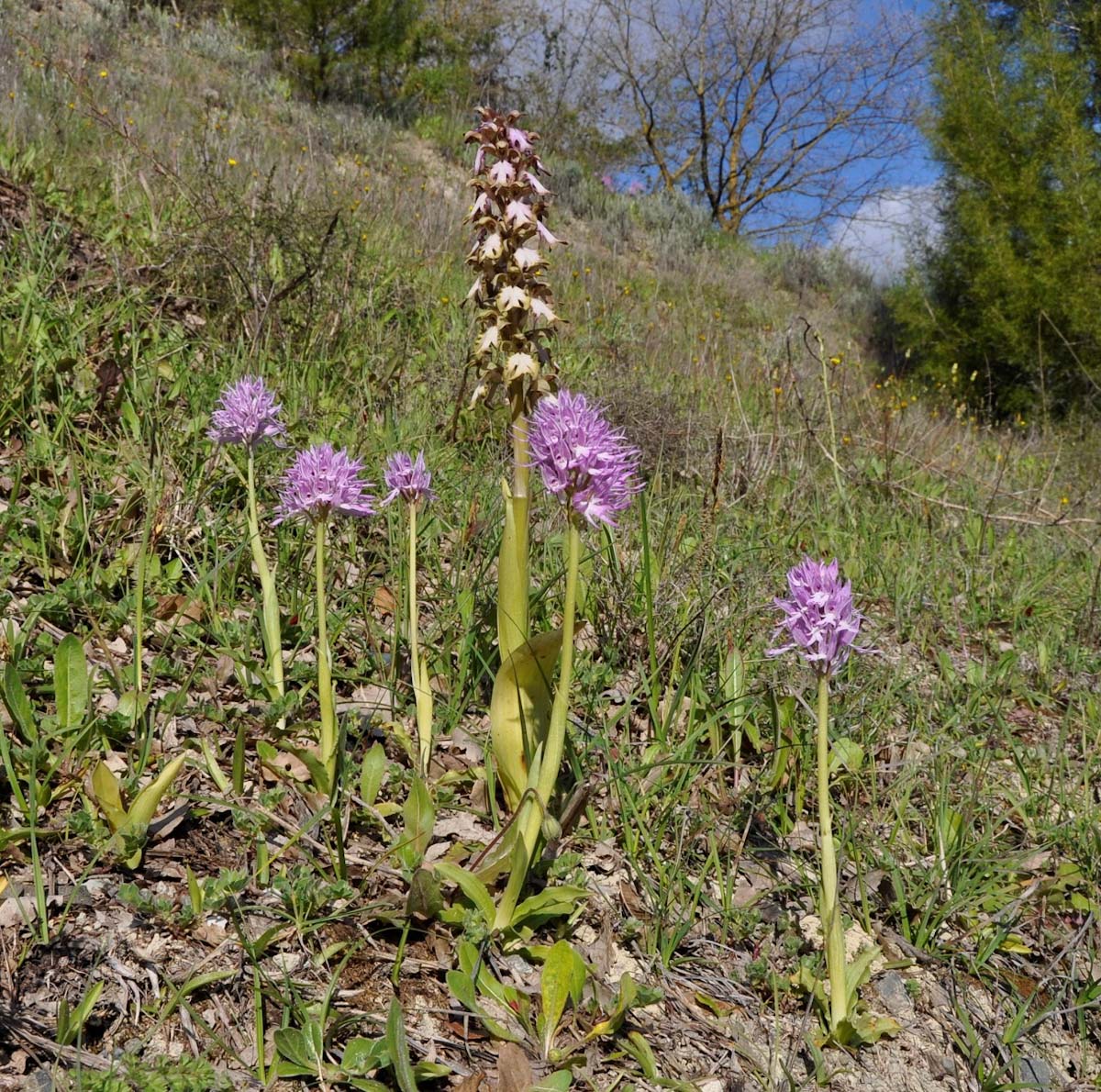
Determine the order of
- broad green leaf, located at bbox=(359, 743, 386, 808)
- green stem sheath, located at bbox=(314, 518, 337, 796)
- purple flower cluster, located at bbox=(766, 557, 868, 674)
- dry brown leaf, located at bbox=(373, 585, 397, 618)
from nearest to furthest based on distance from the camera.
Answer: purple flower cluster, located at bbox=(766, 557, 868, 674), green stem sheath, located at bbox=(314, 518, 337, 796), broad green leaf, located at bbox=(359, 743, 386, 808), dry brown leaf, located at bbox=(373, 585, 397, 618)

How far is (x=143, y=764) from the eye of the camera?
1752 millimetres

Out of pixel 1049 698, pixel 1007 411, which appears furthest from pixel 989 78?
pixel 1049 698

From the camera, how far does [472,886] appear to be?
A: 1568 mm

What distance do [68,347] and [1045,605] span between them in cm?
399

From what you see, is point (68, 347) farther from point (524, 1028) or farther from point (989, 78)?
point (989, 78)

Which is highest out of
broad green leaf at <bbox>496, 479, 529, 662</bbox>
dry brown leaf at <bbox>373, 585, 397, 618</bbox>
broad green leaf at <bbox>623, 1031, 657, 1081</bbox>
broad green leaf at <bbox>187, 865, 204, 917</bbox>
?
broad green leaf at <bbox>496, 479, 529, 662</bbox>

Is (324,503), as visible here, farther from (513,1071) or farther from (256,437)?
(513,1071)

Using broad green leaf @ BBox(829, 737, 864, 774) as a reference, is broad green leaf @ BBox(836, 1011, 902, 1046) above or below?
below

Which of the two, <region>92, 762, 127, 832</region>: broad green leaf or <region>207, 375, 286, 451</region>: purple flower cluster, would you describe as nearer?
<region>92, 762, 127, 832</region>: broad green leaf

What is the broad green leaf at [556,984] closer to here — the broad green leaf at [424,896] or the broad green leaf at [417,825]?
the broad green leaf at [424,896]

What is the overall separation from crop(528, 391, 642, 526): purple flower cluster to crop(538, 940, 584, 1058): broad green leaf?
755mm

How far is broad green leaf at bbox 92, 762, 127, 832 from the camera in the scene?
1616 mm

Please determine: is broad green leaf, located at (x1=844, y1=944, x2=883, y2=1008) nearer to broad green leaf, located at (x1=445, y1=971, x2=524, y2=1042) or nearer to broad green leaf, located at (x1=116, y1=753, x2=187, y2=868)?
broad green leaf, located at (x1=445, y1=971, x2=524, y2=1042)

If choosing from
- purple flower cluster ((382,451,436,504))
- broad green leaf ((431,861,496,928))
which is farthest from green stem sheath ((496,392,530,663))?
broad green leaf ((431,861,496,928))
